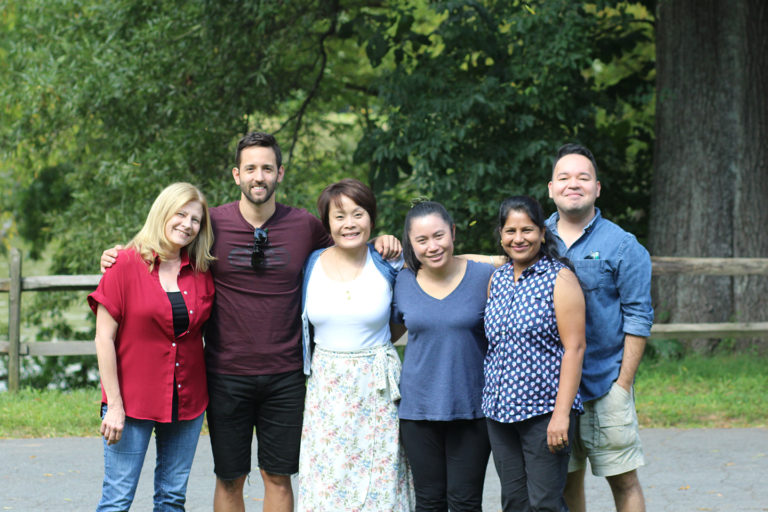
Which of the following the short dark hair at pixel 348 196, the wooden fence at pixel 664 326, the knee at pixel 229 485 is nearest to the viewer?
the short dark hair at pixel 348 196

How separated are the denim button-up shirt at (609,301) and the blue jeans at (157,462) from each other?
1.80 metres

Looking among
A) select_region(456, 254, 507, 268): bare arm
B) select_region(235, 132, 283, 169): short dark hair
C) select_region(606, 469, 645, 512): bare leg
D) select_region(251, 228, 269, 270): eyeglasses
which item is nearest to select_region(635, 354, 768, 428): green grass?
select_region(606, 469, 645, 512): bare leg

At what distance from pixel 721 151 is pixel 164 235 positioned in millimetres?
7837

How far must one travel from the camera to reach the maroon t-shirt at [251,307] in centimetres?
439

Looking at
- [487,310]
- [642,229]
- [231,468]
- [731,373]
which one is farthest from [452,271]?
[642,229]

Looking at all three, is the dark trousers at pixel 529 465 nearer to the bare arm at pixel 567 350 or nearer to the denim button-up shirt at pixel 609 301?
the bare arm at pixel 567 350

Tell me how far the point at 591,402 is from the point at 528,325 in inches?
23.3

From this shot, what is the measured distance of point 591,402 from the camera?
13.7ft

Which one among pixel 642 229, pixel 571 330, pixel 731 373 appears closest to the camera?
pixel 571 330

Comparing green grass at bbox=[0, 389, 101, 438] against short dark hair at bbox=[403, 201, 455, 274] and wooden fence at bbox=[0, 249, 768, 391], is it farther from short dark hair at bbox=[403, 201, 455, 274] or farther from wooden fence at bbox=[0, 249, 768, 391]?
short dark hair at bbox=[403, 201, 455, 274]

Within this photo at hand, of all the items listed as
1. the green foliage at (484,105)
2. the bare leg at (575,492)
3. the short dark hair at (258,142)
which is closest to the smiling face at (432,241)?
the short dark hair at (258,142)

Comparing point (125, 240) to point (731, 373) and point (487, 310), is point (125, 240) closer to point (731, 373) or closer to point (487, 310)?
point (731, 373)

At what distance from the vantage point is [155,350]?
414cm

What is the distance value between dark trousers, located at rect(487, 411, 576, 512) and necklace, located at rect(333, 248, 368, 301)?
874 mm
